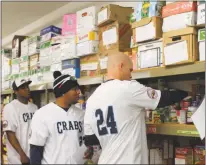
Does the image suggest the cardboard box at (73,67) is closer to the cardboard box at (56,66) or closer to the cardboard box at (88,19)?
the cardboard box at (56,66)

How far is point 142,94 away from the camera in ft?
6.48

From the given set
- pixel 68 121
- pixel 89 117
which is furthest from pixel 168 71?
pixel 68 121

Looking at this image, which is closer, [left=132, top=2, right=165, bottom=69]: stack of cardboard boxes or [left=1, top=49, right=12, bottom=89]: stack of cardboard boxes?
[left=132, top=2, right=165, bottom=69]: stack of cardboard boxes

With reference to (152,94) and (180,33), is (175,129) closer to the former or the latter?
(152,94)

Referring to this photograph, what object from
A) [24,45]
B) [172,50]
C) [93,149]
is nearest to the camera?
[172,50]

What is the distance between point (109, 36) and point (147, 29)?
553mm

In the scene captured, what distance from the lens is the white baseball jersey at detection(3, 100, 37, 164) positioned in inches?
139

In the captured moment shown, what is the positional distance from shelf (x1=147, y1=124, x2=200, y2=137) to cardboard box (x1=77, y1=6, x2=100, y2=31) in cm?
119

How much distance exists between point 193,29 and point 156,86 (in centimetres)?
94

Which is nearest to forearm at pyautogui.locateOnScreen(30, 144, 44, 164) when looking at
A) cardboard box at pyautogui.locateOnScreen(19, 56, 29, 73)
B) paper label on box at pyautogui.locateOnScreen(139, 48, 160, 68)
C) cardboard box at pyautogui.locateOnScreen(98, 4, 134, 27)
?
paper label on box at pyautogui.locateOnScreen(139, 48, 160, 68)

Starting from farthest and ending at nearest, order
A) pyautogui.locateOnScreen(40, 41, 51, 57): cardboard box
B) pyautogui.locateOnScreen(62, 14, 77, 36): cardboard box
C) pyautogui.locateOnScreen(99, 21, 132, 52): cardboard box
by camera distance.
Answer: pyautogui.locateOnScreen(40, 41, 51, 57): cardboard box, pyautogui.locateOnScreen(62, 14, 77, 36): cardboard box, pyautogui.locateOnScreen(99, 21, 132, 52): cardboard box

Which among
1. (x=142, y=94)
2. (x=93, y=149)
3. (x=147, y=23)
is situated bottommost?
(x=93, y=149)

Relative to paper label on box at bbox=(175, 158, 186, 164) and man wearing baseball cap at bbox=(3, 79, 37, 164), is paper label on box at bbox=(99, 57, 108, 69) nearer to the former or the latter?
paper label on box at bbox=(175, 158, 186, 164)

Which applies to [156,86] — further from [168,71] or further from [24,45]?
[24,45]
